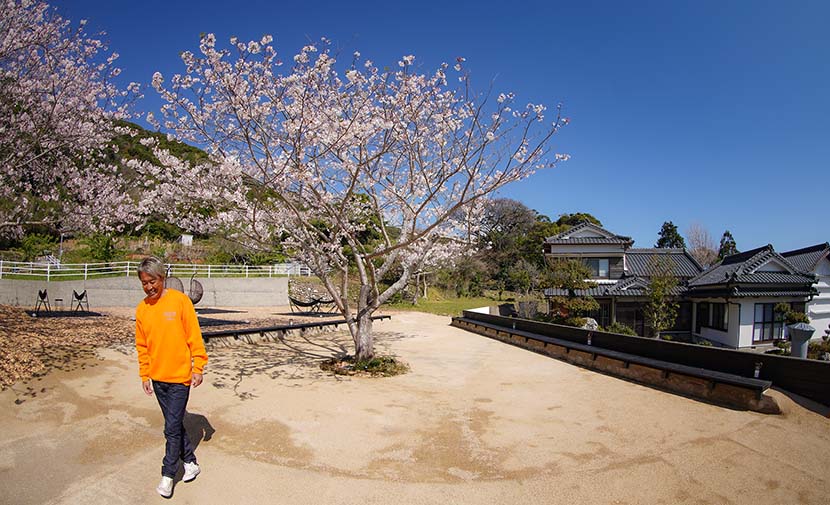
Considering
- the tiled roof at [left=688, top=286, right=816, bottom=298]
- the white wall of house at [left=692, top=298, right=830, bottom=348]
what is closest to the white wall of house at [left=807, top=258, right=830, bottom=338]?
the tiled roof at [left=688, top=286, right=816, bottom=298]

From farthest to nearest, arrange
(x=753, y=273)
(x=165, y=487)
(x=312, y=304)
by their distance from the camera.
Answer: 1. (x=312, y=304)
2. (x=753, y=273)
3. (x=165, y=487)

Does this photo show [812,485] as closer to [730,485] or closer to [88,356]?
[730,485]

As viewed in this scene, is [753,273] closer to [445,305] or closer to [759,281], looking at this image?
[759,281]

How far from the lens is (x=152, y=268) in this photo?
3047mm

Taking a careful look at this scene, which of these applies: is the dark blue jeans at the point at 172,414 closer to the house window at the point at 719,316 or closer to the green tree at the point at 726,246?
the house window at the point at 719,316

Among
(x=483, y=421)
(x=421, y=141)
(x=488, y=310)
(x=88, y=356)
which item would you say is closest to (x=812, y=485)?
(x=483, y=421)

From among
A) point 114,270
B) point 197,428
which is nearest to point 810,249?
point 197,428

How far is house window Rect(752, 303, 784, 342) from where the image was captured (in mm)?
14969

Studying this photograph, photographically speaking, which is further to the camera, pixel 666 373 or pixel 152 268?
pixel 666 373

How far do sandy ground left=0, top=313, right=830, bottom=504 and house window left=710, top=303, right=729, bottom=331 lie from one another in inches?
465

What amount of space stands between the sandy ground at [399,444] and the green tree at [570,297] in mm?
8750

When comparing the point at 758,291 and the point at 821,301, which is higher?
the point at 758,291

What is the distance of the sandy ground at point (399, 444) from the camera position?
3119 millimetres

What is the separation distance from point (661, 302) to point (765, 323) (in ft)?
12.1
